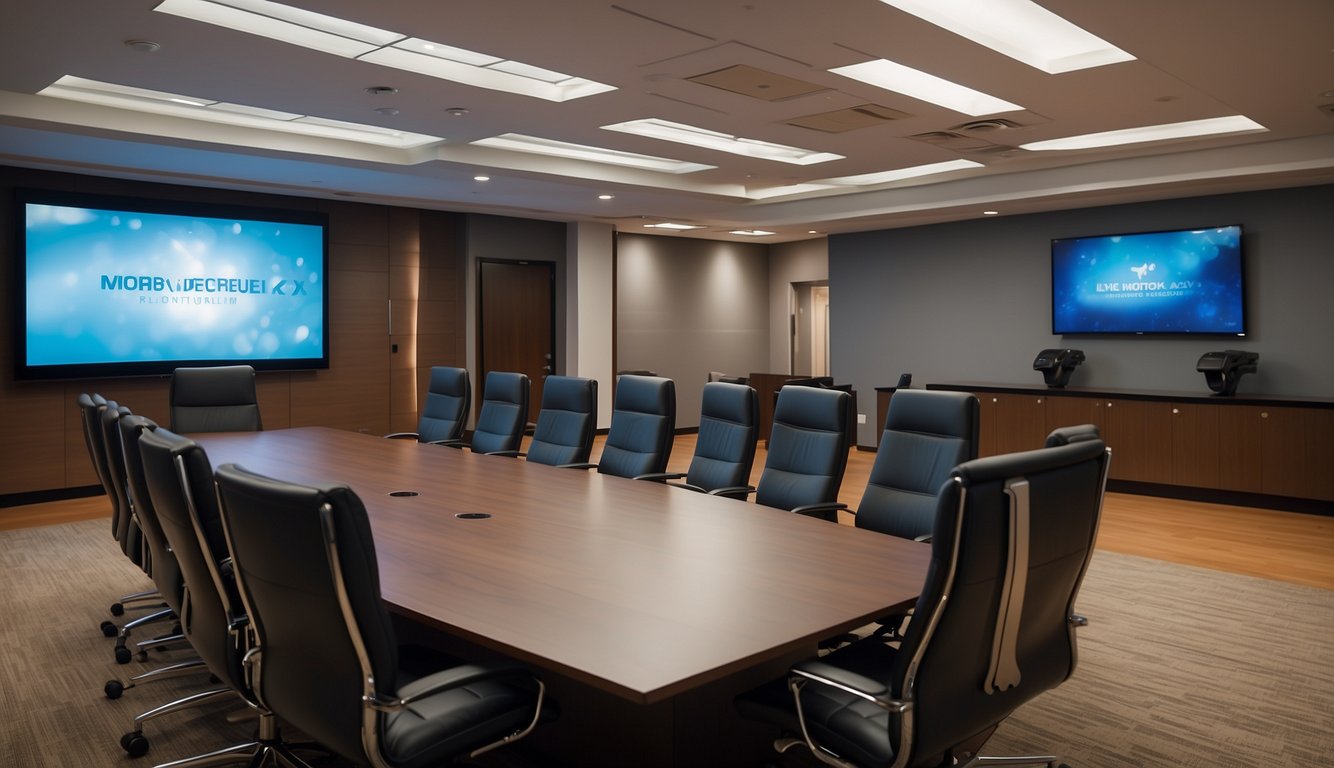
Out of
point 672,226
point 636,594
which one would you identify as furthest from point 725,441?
point 672,226

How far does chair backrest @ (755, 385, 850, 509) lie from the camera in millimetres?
4250

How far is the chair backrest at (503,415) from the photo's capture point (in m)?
5.94

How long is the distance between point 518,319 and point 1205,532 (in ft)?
24.0

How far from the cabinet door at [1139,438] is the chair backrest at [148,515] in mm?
7345

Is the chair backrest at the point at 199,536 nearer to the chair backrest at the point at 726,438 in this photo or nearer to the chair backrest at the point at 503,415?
the chair backrest at the point at 726,438

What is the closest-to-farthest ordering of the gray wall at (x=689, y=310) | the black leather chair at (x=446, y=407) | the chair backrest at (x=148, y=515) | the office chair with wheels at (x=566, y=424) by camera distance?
the chair backrest at (x=148, y=515) → the office chair with wheels at (x=566, y=424) → the black leather chair at (x=446, y=407) → the gray wall at (x=689, y=310)

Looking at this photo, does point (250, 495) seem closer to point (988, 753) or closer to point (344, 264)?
point (988, 753)

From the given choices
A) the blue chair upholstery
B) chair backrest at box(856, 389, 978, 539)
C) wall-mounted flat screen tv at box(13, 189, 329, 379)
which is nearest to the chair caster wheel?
the blue chair upholstery

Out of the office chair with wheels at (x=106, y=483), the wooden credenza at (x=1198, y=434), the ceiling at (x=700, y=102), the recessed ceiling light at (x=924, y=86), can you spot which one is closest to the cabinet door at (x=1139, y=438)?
the wooden credenza at (x=1198, y=434)

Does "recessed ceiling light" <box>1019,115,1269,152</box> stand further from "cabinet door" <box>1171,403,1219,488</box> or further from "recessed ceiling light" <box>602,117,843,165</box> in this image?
"cabinet door" <box>1171,403,1219,488</box>

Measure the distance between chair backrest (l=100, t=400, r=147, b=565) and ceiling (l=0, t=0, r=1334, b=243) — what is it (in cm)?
168

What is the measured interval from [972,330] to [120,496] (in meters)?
8.19

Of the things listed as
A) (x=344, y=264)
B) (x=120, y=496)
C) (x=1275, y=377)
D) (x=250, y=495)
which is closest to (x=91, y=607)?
(x=120, y=496)

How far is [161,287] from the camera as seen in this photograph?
331 inches
